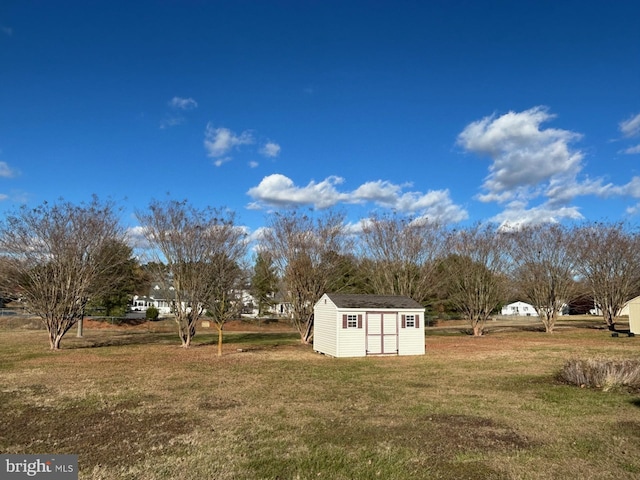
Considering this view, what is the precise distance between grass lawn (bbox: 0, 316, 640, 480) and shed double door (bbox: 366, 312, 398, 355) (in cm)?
517

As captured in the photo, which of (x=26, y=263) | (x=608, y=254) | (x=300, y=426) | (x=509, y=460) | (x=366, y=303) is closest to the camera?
(x=509, y=460)

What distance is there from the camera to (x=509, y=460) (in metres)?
5.93

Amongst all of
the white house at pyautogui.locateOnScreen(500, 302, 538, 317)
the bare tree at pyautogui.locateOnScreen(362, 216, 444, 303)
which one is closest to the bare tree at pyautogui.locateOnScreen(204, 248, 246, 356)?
the bare tree at pyautogui.locateOnScreen(362, 216, 444, 303)

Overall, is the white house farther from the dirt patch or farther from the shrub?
the dirt patch

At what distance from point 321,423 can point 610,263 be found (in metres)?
35.7

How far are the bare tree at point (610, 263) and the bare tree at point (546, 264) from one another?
1009 mm

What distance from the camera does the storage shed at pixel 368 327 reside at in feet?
65.1

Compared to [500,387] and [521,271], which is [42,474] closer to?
[500,387]

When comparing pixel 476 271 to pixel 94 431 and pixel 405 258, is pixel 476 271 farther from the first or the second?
pixel 94 431

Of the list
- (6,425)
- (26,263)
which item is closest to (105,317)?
(26,263)

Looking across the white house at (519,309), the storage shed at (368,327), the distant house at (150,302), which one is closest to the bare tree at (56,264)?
the storage shed at (368,327)

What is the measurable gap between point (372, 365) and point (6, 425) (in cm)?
1140

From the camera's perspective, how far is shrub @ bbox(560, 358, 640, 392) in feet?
35.9

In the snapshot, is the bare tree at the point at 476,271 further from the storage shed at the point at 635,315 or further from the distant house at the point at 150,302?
the distant house at the point at 150,302
